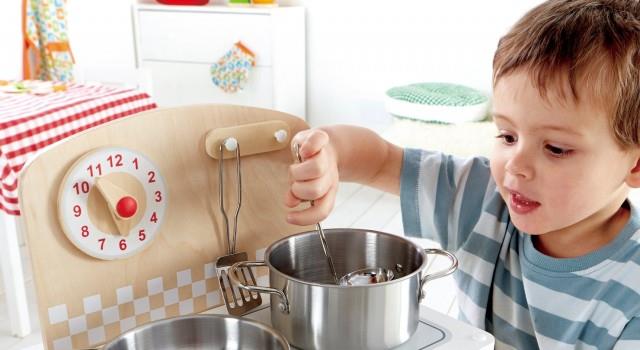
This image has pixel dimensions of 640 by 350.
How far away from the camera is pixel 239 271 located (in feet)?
2.37

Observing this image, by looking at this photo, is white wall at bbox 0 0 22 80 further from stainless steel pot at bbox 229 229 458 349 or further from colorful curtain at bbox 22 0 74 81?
stainless steel pot at bbox 229 229 458 349

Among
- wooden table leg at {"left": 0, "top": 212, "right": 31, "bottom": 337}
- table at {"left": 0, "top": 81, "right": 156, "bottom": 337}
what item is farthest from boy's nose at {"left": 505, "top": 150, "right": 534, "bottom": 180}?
wooden table leg at {"left": 0, "top": 212, "right": 31, "bottom": 337}

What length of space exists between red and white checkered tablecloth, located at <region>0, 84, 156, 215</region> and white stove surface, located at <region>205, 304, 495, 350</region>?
40.8 inches

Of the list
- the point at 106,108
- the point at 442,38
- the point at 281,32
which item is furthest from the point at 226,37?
the point at 106,108

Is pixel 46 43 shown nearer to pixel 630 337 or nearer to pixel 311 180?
pixel 311 180

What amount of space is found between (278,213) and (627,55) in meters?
0.40

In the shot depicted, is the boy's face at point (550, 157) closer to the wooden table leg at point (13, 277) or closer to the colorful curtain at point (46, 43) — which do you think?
the wooden table leg at point (13, 277)

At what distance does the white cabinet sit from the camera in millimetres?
3213

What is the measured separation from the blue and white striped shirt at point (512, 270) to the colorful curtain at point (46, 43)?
2.35 metres

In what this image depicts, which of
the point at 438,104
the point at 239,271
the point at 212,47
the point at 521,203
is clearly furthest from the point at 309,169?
the point at 212,47

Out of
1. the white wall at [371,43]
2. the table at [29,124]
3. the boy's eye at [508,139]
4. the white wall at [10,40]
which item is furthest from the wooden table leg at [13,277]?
the white wall at [371,43]

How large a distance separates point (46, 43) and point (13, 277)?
1382mm

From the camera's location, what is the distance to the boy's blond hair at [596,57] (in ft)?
2.27

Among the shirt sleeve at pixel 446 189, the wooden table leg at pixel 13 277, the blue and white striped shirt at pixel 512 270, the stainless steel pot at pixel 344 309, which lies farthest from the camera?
the wooden table leg at pixel 13 277
